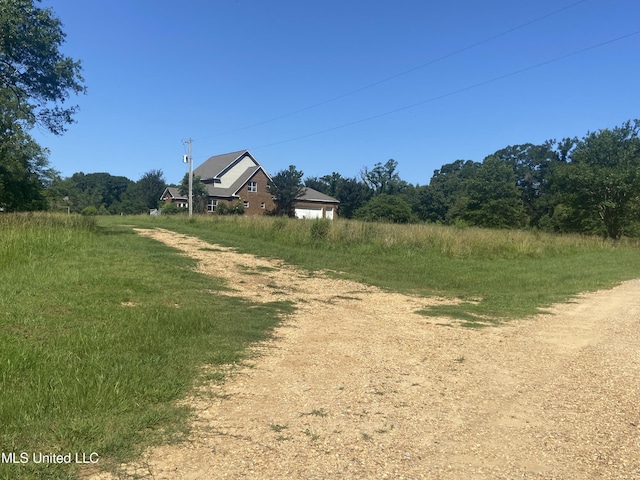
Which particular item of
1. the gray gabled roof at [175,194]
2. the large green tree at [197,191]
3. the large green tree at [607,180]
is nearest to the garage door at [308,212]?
the large green tree at [197,191]

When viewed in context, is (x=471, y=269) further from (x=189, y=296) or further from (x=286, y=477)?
(x=286, y=477)

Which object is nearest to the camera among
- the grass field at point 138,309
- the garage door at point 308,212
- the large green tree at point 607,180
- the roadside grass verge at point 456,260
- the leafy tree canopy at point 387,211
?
the grass field at point 138,309

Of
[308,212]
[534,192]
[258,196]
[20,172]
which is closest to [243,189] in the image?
[258,196]

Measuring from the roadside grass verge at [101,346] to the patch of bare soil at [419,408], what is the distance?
1.21 feet

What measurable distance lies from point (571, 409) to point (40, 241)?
12066 mm

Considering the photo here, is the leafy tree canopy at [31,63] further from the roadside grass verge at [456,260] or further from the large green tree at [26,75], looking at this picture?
the roadside grass verge at [456,260]

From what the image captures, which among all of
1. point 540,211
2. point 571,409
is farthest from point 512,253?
point 540,211

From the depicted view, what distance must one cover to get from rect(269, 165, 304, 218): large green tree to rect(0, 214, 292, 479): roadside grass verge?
4652 centimetres

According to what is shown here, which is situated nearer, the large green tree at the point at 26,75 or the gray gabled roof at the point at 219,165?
A: the large green tree at the point at 26,75

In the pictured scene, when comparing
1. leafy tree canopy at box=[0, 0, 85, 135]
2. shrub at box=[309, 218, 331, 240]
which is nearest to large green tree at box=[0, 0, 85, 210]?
leafy tree canopy at box=[0, 0, 85, 135]

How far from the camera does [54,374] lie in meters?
4.23

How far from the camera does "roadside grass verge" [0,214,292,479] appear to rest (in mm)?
3309

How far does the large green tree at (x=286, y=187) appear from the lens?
188 ft

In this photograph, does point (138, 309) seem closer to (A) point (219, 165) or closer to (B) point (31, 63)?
(B) point (31, 63)
